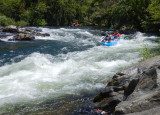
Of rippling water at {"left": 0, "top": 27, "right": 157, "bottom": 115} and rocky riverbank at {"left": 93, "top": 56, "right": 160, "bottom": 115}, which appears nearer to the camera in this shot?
rocky riverbank at {"left": 93, "top": 56, "right": 160, "bottom": 115}

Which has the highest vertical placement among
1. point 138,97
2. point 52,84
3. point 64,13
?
point 64,13

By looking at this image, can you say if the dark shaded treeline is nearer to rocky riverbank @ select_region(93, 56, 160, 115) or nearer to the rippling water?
the rippling water

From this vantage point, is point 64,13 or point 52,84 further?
point 64,13

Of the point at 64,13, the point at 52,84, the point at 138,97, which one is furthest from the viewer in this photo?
the point at 64,13

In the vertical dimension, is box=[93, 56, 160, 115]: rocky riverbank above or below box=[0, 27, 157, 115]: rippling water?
above

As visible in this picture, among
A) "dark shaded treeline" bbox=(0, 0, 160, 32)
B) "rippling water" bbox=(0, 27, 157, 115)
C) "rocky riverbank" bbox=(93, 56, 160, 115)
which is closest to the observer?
"rocky riverbank" bbox=(93, 56, 160, 115)

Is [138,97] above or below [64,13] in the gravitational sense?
below

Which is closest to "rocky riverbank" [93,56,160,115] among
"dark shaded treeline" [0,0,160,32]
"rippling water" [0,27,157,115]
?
"rippling water" [0,27,157,115]

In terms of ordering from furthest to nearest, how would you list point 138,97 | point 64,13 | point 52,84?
point 64,13
point 52,84
point 138,97

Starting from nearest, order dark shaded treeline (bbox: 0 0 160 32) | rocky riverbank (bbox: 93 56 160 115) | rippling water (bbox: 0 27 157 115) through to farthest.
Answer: rocky riverbank (bbox: 93 56 160 115), rippling water (bbox: 0 27 157 115), dark shaded treeline (bbox: 0 0 160 32)

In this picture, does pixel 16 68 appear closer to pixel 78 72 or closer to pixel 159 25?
pixel 78 72

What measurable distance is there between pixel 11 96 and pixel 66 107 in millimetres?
1707

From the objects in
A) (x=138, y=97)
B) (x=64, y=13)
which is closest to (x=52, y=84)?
(x=138, y=97)

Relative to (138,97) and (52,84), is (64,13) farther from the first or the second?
(138,97)
